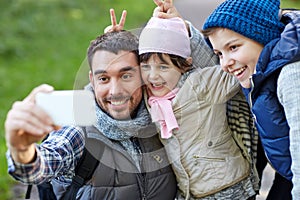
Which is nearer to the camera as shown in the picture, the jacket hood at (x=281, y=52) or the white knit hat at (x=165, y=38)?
the jacket hood at (x=281, y=52)

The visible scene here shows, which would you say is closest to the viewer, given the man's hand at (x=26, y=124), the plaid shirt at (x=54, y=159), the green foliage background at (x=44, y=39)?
the man's hand at (x=26, y=124)

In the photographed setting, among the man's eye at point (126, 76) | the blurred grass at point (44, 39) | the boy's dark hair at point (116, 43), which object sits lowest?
the blurred grass at point (44, 39)

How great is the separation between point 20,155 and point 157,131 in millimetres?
889

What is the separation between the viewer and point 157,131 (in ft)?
9.80

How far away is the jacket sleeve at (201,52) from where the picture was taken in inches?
118

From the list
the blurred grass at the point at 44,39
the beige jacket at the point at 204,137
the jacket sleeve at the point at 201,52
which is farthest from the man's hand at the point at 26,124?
the blurred grass at the point at 44,39

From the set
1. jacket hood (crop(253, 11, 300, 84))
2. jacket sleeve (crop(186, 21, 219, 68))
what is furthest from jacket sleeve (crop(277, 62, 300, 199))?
jacket sleeve (crop(186, 21, 219, 68))

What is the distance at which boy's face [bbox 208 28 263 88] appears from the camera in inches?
108

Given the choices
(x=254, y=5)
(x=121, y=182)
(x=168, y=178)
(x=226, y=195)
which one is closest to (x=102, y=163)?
(x=121, y=182)

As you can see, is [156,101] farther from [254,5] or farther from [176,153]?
[254,5]

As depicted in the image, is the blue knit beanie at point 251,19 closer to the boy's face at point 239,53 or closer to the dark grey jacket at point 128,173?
the boy's face at point 239,53

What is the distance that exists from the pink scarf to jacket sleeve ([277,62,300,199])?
0.55 m

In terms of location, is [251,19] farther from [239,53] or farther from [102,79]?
[102,79]

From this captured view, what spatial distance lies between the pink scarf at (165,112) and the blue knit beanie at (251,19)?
0.37 metres
